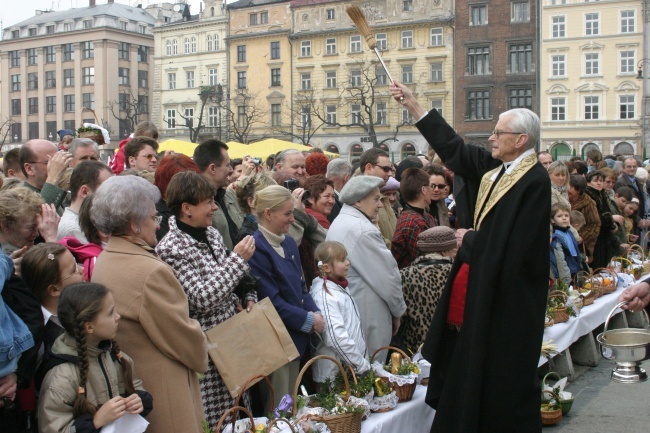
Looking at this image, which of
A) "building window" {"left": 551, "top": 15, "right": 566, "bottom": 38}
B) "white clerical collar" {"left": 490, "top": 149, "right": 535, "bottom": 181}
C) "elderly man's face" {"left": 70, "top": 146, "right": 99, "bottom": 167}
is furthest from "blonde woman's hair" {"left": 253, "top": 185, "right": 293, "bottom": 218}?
"building window" {"left": 551, "top": 15, "right": 566, "bottom": 38}

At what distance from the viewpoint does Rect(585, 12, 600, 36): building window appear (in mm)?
50469

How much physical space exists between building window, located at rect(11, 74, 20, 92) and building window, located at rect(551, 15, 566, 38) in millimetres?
57207

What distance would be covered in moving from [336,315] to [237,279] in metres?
1.17

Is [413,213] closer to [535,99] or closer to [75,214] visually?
[75,214]

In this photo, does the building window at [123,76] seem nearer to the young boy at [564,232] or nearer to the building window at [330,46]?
the building window at [330,46]

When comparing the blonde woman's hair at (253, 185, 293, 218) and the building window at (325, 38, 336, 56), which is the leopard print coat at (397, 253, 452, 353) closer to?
the blonde woman's hair at (253, 185, 293, 218)

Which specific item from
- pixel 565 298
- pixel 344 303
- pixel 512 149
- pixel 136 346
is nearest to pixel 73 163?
pixel 344 303

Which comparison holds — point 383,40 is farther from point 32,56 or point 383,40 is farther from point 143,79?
point 32,56

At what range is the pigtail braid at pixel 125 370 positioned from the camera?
148 inches

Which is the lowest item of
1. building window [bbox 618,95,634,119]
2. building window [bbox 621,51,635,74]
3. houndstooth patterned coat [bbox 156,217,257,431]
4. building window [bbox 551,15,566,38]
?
houndstooth patterned coat [bbox 156,217,257,431]

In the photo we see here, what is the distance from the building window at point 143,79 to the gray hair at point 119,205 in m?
79.4

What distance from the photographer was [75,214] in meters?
5.11

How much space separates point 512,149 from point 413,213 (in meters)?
2.23

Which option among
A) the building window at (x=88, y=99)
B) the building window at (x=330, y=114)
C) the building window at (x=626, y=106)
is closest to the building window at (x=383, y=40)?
the building window at (x=330, y=114)
